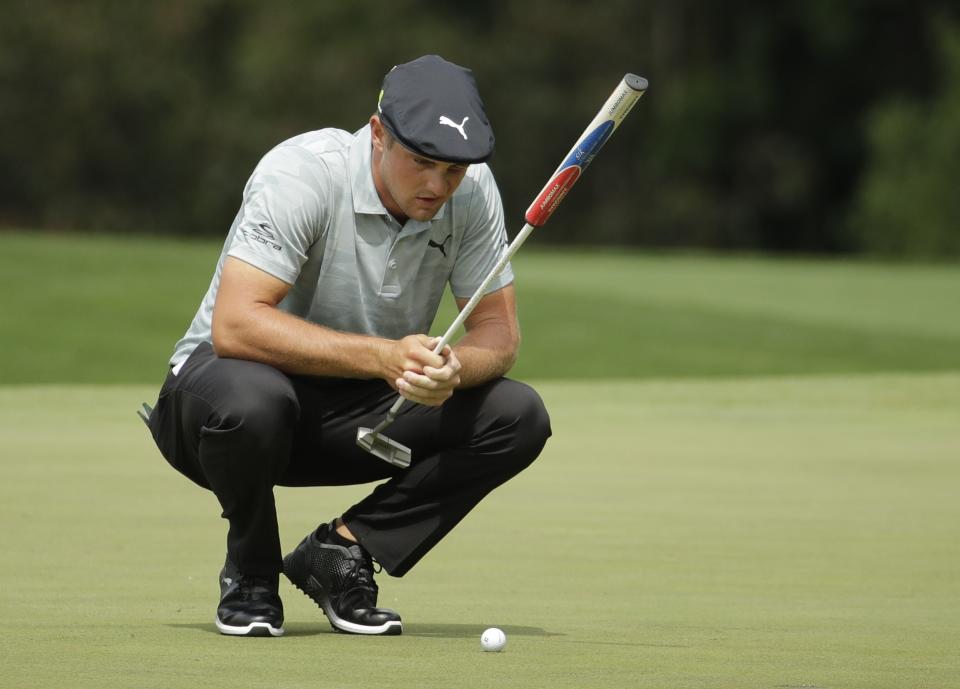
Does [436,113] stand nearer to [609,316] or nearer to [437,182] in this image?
[437,182]

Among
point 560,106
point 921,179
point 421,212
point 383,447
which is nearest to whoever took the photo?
point 421,212

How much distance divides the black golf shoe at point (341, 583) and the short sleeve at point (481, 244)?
75cm

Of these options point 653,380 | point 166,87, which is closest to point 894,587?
point 653,380

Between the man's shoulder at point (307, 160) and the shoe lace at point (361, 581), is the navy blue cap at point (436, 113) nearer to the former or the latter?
the man's shoulder at point (307, 160)

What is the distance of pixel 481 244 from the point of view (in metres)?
4.81

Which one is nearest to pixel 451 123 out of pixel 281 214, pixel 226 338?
pixel 281 214

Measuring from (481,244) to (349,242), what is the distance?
0.43m

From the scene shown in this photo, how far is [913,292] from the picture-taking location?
20.7m

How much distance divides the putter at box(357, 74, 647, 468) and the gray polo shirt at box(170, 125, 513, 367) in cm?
14

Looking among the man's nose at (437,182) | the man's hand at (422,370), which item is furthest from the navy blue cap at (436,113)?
the man's hand at (422,370)

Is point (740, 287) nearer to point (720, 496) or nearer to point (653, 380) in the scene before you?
point (653, 380)

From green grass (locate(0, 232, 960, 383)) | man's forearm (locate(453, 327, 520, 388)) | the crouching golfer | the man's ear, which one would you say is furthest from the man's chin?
green grass (locate(0, 232, 960, 383))

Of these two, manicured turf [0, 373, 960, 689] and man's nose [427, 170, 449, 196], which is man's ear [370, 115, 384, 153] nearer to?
man's nose [427, 170, 449, 196]

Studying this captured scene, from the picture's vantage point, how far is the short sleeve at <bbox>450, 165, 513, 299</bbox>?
4.77 m
